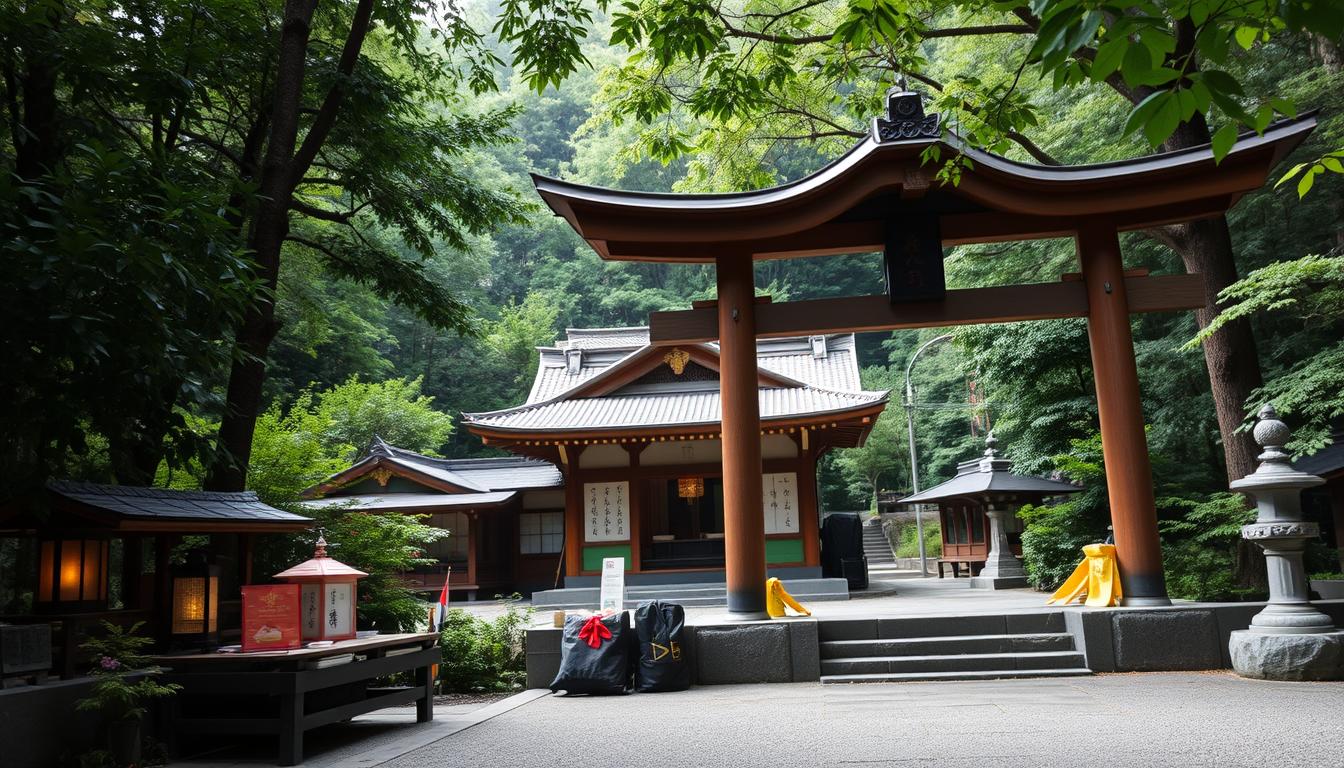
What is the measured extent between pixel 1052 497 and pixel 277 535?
19.9 m

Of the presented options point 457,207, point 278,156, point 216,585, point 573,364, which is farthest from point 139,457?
point 573,364

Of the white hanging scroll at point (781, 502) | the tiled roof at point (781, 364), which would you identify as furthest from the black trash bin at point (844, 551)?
the tiled roof at point (781, 364)

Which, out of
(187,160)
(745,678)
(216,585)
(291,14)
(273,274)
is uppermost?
(291,14)

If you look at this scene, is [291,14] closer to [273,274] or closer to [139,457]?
[273,274]

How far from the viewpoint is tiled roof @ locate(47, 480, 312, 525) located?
5.59m

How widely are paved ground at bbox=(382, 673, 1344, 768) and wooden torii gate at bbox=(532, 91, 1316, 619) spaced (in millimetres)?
1627

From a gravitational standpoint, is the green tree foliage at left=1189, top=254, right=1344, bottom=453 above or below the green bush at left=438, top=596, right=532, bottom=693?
above

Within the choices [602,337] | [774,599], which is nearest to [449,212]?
[774,599]

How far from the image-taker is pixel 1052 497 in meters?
23.3

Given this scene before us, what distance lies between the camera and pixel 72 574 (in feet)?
18.5

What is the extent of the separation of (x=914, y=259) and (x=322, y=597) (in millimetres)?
6749

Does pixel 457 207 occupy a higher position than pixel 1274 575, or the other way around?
pixel 457 207

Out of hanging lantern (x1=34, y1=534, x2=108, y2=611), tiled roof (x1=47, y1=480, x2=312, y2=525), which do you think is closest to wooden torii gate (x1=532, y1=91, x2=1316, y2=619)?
tiled roof (x1=47, y1=480, x2=312, y2=525)

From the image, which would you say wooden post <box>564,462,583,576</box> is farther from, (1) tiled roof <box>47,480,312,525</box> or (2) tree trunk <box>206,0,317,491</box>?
(1) tiled roof <box>47,480,312,525</box>
